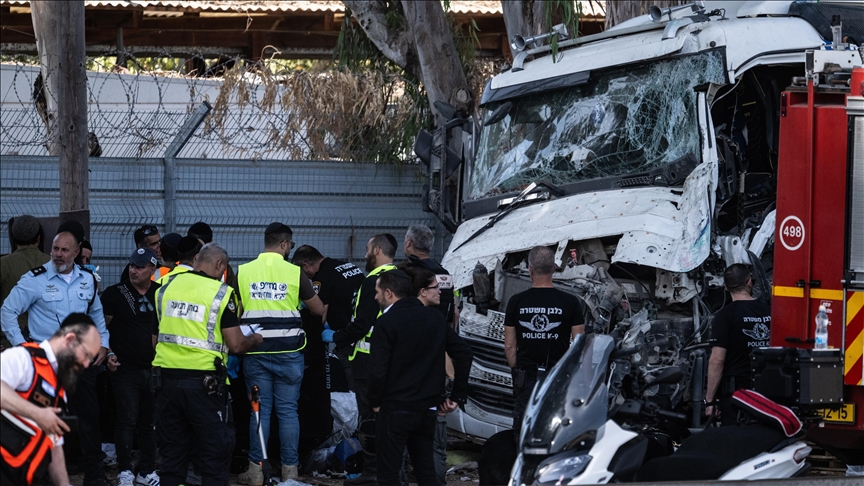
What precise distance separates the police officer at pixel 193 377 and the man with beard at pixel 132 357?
1.08m

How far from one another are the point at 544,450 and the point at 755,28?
4757 millimetres

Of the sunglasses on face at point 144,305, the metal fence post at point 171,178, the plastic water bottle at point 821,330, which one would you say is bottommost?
the sunglasses on face at point 144,305

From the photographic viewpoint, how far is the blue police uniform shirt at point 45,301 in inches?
309

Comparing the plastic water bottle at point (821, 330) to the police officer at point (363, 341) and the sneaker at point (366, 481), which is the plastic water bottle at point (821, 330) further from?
the sneaker at point (366, 481)

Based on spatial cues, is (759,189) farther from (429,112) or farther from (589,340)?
(429,112)

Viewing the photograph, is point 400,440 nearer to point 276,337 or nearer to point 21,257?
point 276,337

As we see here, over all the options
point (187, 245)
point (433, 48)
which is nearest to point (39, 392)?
point (187, 245)

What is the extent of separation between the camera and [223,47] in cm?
1942

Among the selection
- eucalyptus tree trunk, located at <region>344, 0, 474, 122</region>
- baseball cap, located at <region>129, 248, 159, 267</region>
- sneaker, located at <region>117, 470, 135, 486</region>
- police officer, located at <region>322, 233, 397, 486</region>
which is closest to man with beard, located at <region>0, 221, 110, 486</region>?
sneaker, located at <region>117, 470, 135, 486</region>

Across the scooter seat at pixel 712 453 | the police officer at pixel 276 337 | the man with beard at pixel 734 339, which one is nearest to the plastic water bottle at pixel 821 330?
the scooter seat at pixel 712 453

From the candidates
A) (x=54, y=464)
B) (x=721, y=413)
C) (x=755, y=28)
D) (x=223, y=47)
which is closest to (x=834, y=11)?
(x=755, y=28)

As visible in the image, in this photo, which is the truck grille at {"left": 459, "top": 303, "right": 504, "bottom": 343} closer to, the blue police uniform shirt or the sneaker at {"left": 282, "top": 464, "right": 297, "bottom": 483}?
the sneaker at {"left": 282, "top": 464, "right": 297, "bottom": 483}

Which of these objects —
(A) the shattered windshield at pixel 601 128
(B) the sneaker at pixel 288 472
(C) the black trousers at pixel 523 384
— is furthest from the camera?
(A) the shattered windshield at pixel 601 128

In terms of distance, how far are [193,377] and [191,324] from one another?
0.33 meters
